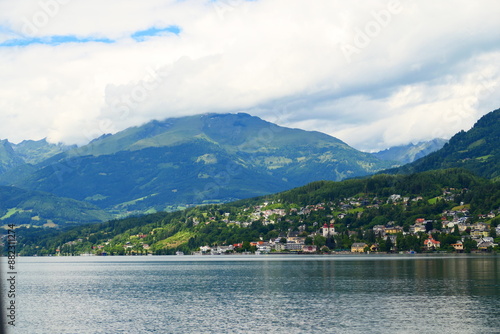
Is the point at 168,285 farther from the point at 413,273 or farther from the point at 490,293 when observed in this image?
the point at 490,293

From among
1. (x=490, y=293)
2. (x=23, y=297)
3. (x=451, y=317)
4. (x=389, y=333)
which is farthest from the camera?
(x=23, y=297)

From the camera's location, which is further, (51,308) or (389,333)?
(51,308)

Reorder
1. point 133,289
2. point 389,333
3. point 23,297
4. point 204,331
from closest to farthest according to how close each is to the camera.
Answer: point 389,333 < point 204,331 < point 23,297 < point 133,289

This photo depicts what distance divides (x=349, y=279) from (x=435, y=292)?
30.1 meters

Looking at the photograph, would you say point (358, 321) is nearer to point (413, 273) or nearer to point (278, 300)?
point (278, 300)

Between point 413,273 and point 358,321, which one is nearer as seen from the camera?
point 358,321

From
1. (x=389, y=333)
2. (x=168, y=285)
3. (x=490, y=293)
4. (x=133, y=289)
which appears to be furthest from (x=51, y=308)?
(x=490, y=293)

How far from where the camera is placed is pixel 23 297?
97812 mm

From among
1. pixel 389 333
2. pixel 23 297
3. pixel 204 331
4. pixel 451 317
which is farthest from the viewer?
pixel 23 297

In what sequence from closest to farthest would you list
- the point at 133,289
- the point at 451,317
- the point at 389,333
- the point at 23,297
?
1. the point at 389,333
2. the point at 451,317
3. the point at 23,297
4. the point at 133,289

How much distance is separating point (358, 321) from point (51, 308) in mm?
44769

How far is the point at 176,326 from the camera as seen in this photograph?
60.3 meters

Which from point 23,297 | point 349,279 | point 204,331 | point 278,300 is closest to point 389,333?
point 204,331

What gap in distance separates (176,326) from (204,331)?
488 cm
